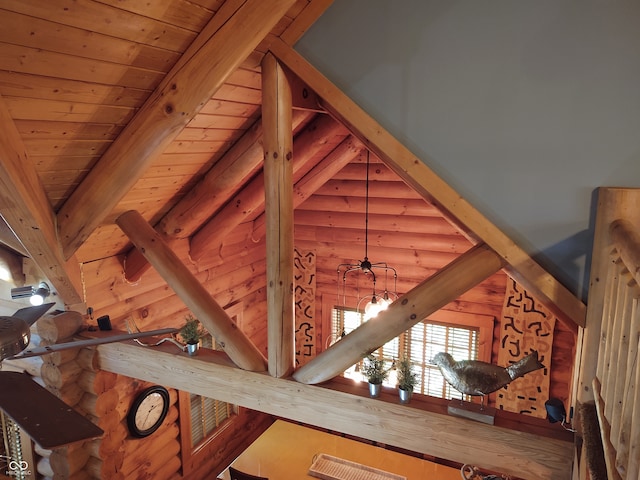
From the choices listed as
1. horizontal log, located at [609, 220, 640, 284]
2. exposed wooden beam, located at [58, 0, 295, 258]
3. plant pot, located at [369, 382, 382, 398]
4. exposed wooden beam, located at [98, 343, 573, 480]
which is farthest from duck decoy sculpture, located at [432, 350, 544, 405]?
exposed wooden beam, located at [58, 0, 295, 258]

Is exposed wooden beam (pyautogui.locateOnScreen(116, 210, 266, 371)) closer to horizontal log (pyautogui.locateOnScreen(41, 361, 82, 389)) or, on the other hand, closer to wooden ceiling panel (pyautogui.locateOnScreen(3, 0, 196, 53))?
horizontal log (pyautogui.locateOnScreen(41, 361, 82, 389))

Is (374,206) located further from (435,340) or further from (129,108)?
(129,108)

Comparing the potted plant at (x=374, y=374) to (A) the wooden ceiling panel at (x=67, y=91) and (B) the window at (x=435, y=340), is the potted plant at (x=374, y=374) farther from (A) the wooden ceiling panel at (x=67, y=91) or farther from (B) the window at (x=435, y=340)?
(B) the window at (x=435, y=340)

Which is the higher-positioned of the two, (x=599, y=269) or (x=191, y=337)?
(x=599, y=269)

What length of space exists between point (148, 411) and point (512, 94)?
393cm

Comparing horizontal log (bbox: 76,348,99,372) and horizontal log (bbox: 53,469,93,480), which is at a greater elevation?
horizontal log (bbox: 76,348,99,372)

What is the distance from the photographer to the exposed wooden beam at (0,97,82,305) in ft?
6.55

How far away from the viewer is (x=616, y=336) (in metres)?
1.52

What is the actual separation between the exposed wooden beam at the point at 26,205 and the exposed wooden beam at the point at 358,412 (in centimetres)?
92

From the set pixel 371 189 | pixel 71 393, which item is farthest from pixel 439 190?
pixel 71 393

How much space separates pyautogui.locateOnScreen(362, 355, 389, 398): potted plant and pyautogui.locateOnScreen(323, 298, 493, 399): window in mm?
2410

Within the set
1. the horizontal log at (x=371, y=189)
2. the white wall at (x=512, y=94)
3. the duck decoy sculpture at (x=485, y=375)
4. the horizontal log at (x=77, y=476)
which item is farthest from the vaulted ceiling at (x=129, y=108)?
the horizontal log at (x=371, y=189)

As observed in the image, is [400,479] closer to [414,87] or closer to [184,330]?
[184,330]

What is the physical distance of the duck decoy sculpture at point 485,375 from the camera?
96.0 inches
